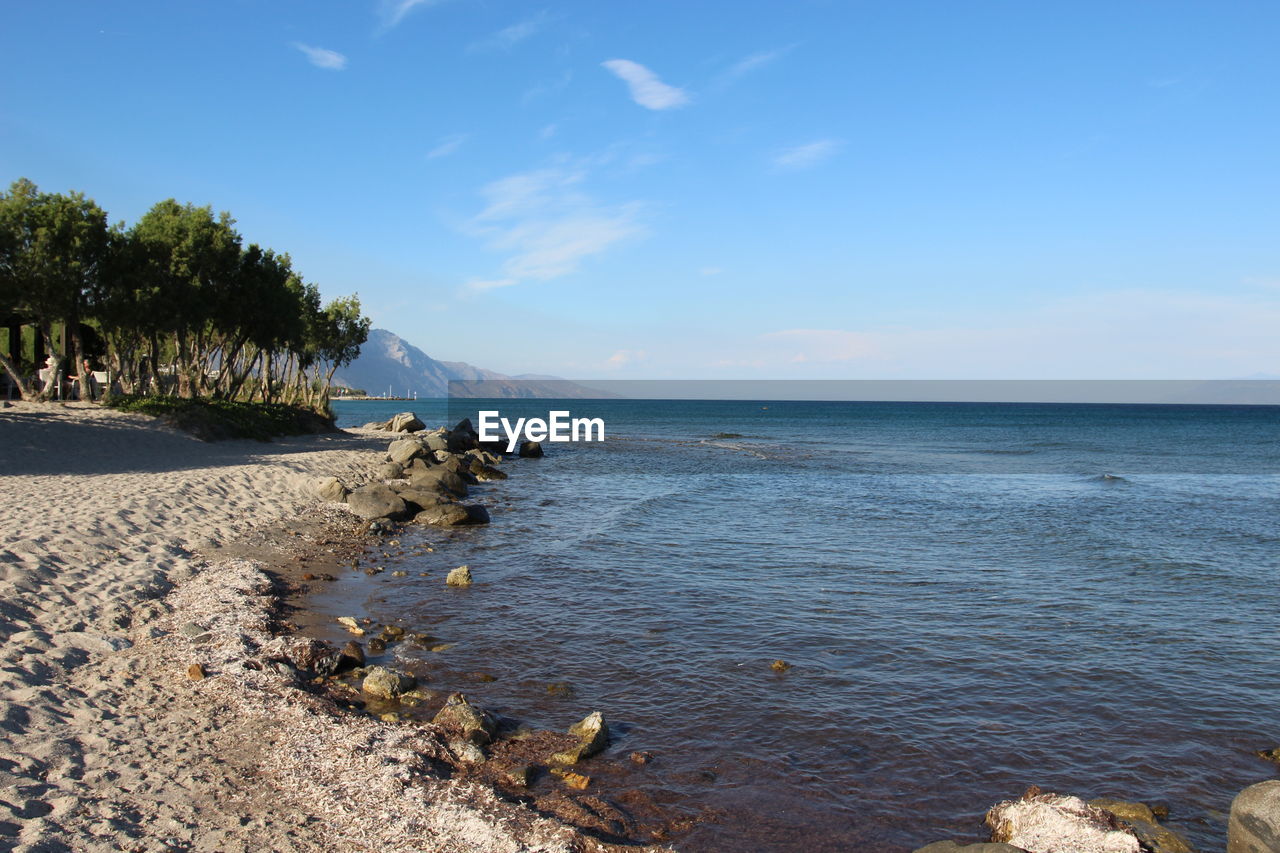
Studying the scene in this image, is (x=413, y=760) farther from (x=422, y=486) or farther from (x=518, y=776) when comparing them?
(x=422, y=486)

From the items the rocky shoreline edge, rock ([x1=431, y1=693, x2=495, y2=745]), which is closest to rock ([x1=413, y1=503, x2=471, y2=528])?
the rocky shoreline edge

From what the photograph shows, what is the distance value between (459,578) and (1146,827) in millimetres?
13412

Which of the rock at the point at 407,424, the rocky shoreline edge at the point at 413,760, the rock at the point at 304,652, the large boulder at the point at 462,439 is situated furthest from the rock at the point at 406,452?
the rock at the point at 304,652

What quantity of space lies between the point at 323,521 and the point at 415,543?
3.12m

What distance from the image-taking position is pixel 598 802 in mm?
8398

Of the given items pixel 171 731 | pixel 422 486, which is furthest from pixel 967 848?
pixel 422 486

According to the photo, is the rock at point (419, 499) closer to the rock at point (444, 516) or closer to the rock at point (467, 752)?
the rock at point (444, 516)

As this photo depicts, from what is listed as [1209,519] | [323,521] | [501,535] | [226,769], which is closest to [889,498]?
[1209,519]

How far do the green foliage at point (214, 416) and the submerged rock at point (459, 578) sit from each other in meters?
22.3

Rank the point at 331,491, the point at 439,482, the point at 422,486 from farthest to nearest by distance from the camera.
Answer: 1. the point at 439,482
2. the point at 422,486
3. the point at 331,491

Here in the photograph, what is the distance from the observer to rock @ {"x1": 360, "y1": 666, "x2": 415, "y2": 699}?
10885 millimetres

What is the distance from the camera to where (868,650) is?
13656 millimetres

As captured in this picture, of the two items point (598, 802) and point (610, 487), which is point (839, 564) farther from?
point (610, 487)

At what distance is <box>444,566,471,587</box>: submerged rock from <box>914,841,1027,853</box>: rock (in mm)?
12143
